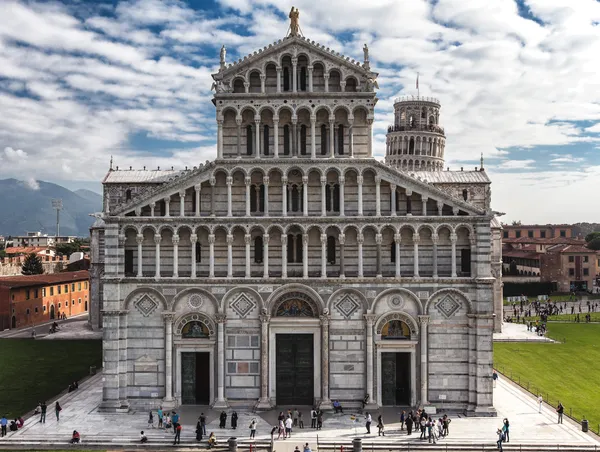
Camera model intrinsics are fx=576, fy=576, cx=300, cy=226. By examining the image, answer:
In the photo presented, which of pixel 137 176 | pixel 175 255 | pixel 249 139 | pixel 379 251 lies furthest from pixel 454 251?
pixel 137 176

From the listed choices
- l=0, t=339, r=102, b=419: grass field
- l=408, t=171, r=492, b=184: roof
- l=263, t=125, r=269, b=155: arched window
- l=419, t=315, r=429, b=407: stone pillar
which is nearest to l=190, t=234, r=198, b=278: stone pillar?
l=263, t=125, r=269, b=155: arched window

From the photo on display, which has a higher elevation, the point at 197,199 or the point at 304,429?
the point at 197,199

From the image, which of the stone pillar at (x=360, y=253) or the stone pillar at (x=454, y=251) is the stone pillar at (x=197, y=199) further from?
the stone pillar at (x=454, y=251)

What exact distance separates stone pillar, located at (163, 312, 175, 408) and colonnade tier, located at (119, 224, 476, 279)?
8.19 ft

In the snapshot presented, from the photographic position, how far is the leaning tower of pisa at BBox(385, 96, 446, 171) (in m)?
89.6

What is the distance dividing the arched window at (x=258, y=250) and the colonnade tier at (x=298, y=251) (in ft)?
0.06

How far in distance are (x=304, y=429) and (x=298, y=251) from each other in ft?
32.4

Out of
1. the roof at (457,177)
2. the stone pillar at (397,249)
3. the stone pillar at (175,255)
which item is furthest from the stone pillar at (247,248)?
the roof at (457,177)

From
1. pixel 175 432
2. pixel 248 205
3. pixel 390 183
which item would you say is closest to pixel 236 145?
pixel 248 205

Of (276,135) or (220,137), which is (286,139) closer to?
(276,135)

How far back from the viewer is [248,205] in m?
32.9

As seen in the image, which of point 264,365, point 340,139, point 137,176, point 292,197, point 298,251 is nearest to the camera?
point 264,365

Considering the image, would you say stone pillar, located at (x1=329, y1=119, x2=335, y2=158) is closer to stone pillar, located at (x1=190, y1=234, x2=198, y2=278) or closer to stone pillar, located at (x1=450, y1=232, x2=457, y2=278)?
stone pillar, located at (x1=450, y1=232, x2=457, y2=278)

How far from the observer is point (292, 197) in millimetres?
33969
